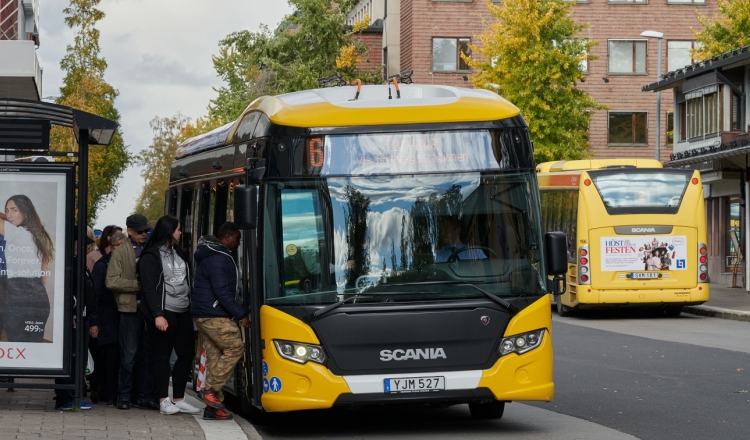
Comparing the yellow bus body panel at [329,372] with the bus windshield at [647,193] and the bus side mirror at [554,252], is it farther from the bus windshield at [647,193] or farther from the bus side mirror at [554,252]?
the bus windshield at [647,193]

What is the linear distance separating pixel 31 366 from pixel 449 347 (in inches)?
142

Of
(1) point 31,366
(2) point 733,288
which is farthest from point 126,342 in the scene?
(2) point 733,288

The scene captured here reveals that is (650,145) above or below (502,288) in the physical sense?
above

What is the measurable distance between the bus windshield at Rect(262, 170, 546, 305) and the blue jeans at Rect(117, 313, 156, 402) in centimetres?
192

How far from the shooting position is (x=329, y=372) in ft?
34.3

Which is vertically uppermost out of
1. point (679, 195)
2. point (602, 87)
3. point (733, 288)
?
point (602, 87)

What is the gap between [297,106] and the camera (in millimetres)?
11047

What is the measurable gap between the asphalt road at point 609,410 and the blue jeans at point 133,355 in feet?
3.76

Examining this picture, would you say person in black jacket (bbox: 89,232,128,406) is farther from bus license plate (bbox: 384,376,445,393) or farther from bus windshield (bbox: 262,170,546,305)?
bus license plate (bbox: 384,376,445,393)

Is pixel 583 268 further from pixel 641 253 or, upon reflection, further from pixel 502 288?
pixel 502 288

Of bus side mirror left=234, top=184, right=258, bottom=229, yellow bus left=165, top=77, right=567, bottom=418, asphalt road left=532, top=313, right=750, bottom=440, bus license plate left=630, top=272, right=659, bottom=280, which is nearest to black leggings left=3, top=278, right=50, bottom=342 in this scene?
yellow bus left=165, top=77, right=567, bottom=418

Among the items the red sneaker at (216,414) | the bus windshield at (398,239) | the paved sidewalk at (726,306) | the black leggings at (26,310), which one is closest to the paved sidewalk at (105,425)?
the red sneaker at (216,414)

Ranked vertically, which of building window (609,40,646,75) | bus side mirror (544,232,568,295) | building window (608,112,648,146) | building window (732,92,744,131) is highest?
building window (609,40,646,75)

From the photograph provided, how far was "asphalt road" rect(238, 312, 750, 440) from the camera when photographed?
11.2m
